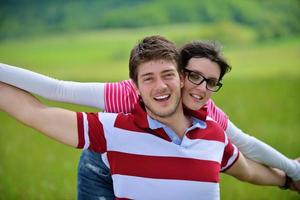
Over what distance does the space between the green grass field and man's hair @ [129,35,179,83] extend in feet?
5.96

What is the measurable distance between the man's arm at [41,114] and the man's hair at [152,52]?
24 centimetres

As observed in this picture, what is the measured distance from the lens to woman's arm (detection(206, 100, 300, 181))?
1.85 m

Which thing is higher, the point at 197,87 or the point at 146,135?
the point at 197,87

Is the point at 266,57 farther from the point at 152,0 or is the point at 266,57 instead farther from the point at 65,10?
the point at 65,10

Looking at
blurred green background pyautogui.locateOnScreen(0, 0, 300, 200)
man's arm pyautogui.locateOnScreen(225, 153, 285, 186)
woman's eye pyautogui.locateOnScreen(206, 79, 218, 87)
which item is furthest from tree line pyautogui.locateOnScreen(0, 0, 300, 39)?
woman's eye pyautogui.locateOnScreen(206, 79, 218, 87)

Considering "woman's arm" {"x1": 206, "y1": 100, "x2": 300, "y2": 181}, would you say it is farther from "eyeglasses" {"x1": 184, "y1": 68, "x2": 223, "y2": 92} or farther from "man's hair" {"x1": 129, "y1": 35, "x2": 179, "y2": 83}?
"man's hair" {"x1": 129, "y1": 35, "x2": 179, "y2": 83}

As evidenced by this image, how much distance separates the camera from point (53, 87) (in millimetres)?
1644

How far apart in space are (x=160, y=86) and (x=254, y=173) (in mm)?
615

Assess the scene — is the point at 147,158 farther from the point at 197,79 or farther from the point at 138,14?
the point at 138,14

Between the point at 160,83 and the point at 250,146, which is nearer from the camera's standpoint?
the point at 160,83

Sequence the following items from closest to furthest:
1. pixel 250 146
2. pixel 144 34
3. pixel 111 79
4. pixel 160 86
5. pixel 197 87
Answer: pixel 160 86
pixel 197 87
pixel 250 146
pixel 111 79
pixel 144 34

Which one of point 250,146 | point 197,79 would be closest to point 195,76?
point 197,79

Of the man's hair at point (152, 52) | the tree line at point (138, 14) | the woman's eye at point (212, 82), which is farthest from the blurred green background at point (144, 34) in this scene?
the man's hair at point (152, 52)

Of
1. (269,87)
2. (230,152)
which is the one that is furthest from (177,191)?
(269,87)
